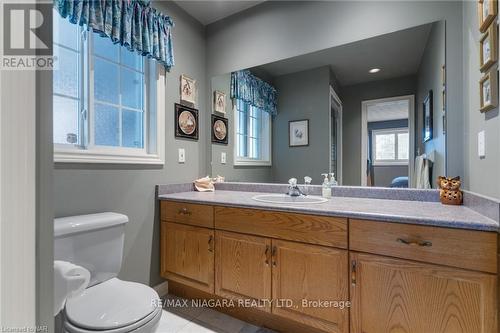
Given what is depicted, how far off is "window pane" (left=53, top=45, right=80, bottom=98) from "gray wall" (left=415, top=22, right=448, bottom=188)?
88.1 inches

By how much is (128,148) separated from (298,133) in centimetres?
134

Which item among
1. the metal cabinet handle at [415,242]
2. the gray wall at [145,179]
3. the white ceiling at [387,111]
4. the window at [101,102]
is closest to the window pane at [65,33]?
the window at [101,102]

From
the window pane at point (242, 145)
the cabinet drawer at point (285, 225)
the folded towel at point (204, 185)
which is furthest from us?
the window pane at point (242, 145)

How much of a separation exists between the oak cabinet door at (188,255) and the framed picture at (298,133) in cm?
99

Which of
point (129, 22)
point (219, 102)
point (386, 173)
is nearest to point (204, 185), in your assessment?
point (219, 102)

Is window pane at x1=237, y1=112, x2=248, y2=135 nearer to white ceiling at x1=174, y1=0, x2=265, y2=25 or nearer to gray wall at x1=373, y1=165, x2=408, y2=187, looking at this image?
white ceiling at x1=174, y1=0, x2=265, y2=25

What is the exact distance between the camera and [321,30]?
194 centimetres

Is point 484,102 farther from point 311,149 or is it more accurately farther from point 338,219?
point 311,149

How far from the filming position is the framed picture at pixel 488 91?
3.59 ft

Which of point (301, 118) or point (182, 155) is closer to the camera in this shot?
point (301, 118)

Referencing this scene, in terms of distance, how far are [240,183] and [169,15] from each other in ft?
5.07

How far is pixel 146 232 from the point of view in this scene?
6.40 ft

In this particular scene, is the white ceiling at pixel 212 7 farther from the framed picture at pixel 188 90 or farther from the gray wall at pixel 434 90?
the gray wall at pixel 434 90

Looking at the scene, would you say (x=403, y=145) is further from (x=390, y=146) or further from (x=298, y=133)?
(x=298, y=133)
